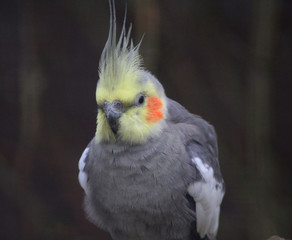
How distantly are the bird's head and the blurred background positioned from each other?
1131mm

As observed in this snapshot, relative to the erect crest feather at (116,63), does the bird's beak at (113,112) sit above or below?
below

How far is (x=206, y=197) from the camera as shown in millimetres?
1923

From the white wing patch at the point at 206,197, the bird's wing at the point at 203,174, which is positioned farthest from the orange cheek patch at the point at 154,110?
the white wing patch at the point at 206,197

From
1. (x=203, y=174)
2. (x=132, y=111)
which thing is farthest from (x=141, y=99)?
(x=203, y=174)

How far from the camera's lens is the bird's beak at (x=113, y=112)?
1.68 metres

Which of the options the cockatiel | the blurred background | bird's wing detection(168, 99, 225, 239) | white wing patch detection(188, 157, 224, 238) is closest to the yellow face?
the cockatiel

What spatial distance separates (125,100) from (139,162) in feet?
0.82

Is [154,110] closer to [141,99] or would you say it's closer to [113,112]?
[141,99]

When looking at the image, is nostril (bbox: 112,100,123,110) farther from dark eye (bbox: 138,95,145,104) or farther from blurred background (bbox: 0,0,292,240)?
blurred background (bbox: 0,0,292,240)

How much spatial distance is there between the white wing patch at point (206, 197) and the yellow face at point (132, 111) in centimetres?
25

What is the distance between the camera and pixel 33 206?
3.14 metres

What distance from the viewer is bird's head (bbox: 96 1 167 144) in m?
1.71

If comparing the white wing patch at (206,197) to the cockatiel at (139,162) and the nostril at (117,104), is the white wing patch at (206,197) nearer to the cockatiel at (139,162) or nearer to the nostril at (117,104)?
the cockatiel at (139,162)

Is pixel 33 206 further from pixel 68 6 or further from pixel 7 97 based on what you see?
pixel 68 6
